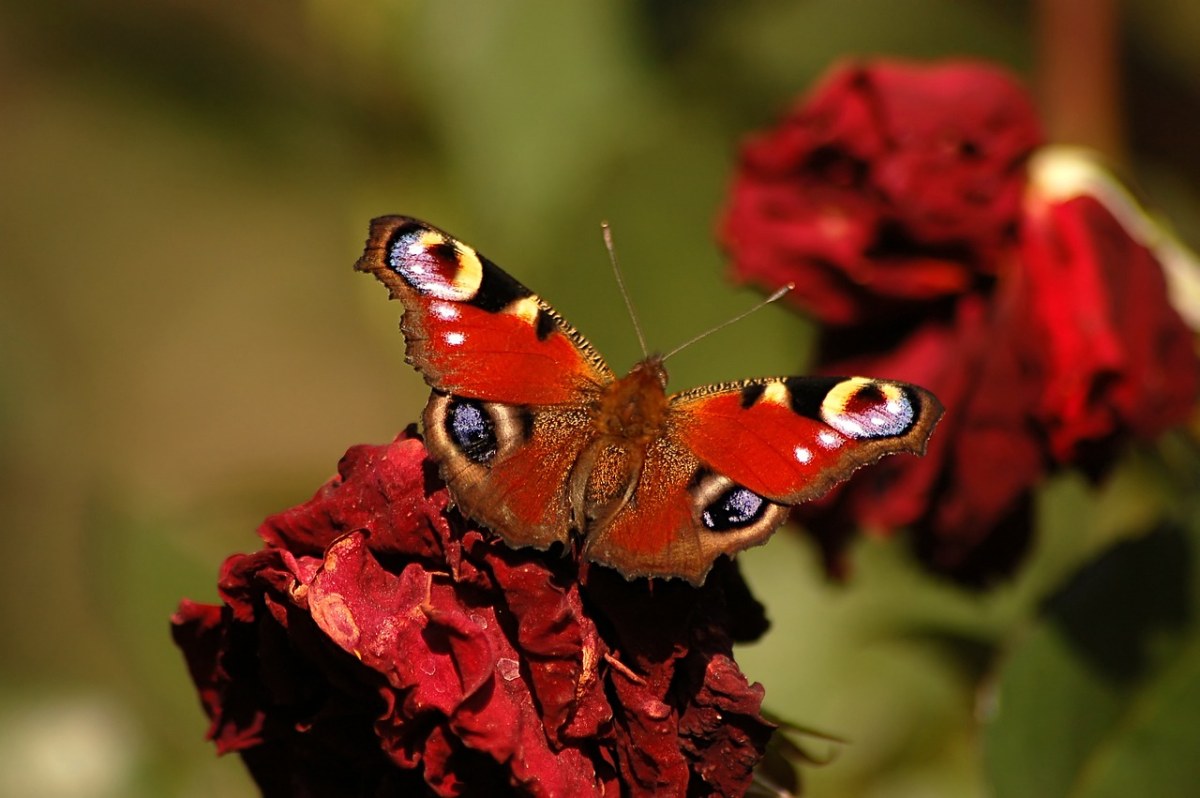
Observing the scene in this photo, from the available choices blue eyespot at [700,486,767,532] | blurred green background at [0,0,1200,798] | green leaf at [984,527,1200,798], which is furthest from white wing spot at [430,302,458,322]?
green leaf at [984,527,1200,798]

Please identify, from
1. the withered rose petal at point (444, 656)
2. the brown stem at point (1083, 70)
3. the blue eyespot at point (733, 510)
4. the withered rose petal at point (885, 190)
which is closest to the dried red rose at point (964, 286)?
the withered rose petal at point (885, 190)

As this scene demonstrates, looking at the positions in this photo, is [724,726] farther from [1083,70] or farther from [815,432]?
[1083,70]

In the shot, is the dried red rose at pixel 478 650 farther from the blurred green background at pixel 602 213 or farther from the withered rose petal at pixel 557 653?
the blurred green background at pixel 602 213

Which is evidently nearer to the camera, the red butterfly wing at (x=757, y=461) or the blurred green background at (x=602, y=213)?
the red butterfly wing at (x=757, y=461)

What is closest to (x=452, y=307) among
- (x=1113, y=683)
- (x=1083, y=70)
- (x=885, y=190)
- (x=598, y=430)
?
(x=598, y=430)

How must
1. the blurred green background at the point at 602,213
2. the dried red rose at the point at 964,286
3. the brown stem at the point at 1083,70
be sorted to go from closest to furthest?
the dried red rose at the point at 964,286 → the blurred green background at the point at 602,213 → the brown stem at the point at 1083,70
